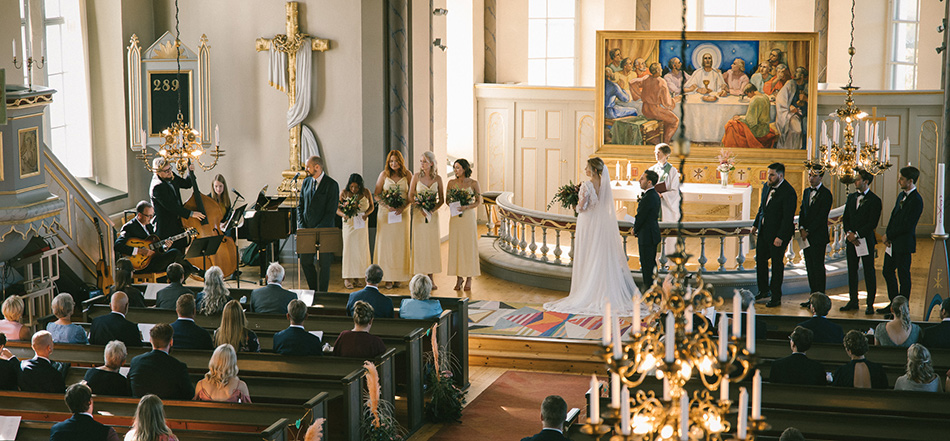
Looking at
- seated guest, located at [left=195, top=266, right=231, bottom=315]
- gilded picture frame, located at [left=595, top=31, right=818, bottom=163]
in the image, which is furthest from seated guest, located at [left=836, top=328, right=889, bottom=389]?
gilded picture frame, located at [left=595, top=31, right=818, bottom=163]

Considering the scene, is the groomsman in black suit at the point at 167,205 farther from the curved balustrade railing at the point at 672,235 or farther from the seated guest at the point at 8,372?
the seated guest at the point at 8,372

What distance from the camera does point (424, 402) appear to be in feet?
27.5

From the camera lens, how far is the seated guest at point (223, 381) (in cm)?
614

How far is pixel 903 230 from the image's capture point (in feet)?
34.2

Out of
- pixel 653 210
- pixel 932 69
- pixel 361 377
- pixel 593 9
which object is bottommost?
pixel 361 377

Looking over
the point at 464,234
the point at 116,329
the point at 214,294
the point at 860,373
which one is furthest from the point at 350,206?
the point at 860,373

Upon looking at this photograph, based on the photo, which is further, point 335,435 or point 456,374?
point 456,374

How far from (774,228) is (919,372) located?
4.74 m

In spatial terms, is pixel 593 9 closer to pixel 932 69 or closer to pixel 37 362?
pixel 932 69

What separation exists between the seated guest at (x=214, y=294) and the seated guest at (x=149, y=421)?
10.6 feet

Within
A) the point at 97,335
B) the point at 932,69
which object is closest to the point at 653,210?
the point at 97,335

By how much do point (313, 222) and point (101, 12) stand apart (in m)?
4.31

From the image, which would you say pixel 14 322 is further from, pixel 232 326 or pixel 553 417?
pixel 553 417

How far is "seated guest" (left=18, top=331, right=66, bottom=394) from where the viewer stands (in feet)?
21.4
